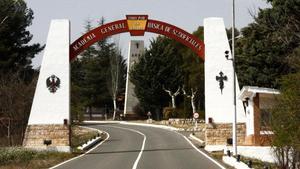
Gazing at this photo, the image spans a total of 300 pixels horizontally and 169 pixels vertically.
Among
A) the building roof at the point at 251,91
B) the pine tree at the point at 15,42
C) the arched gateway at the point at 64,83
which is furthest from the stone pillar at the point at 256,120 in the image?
the pine tree at the point at 15,42

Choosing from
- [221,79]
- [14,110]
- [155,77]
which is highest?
[155,77]

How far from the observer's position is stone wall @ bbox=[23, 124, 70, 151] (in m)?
36.4

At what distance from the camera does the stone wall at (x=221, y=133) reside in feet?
120

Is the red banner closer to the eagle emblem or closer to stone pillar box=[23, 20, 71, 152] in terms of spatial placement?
stone pillar box=[23, 20, 71, 152]

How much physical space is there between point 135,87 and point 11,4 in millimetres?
31856

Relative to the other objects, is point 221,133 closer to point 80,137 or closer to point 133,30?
point 133,30

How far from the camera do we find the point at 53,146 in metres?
36.2

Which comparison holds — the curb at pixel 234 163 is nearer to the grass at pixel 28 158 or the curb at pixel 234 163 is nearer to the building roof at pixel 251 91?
the building roof at pixel 251 91

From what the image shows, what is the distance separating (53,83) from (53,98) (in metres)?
0.91

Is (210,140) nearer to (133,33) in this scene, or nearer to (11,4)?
(133,33)

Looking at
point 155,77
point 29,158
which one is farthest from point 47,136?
point 155,77

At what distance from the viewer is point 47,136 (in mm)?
36500

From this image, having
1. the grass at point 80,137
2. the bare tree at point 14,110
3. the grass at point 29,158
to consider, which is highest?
the bare tree at point 14,110

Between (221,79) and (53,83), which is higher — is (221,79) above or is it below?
above
